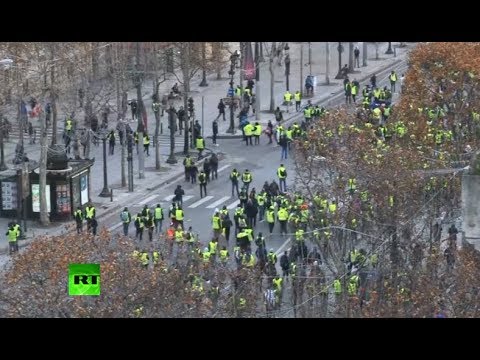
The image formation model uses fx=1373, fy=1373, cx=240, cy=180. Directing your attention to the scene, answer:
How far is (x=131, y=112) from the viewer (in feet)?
197

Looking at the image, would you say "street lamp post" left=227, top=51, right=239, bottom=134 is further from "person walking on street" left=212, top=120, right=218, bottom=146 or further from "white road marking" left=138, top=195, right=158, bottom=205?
"white road marking" left=138, top=195, right=158, bottom=205

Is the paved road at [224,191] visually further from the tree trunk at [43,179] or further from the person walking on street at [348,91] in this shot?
the person walking on street at [348,91]

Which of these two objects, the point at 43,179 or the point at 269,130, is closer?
the point at 43,179

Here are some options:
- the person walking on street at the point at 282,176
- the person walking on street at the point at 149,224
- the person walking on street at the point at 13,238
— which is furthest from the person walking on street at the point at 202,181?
the person walking on street at the point at 13,238

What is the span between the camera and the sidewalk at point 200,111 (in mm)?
46688

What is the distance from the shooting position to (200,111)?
61.3 meters

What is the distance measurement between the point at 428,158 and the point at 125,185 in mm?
14630

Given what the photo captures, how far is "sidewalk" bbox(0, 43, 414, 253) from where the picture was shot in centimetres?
4669

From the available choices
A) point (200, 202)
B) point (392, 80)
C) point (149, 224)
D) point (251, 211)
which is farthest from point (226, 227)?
point (392, 80)

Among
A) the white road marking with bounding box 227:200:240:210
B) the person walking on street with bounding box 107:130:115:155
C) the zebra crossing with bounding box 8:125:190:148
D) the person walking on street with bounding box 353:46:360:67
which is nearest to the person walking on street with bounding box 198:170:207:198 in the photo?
the white road marking with bounding box 227:200:240:210

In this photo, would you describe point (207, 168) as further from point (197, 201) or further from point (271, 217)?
point (271, 217)

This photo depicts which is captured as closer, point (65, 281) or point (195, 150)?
point (65, 281)
